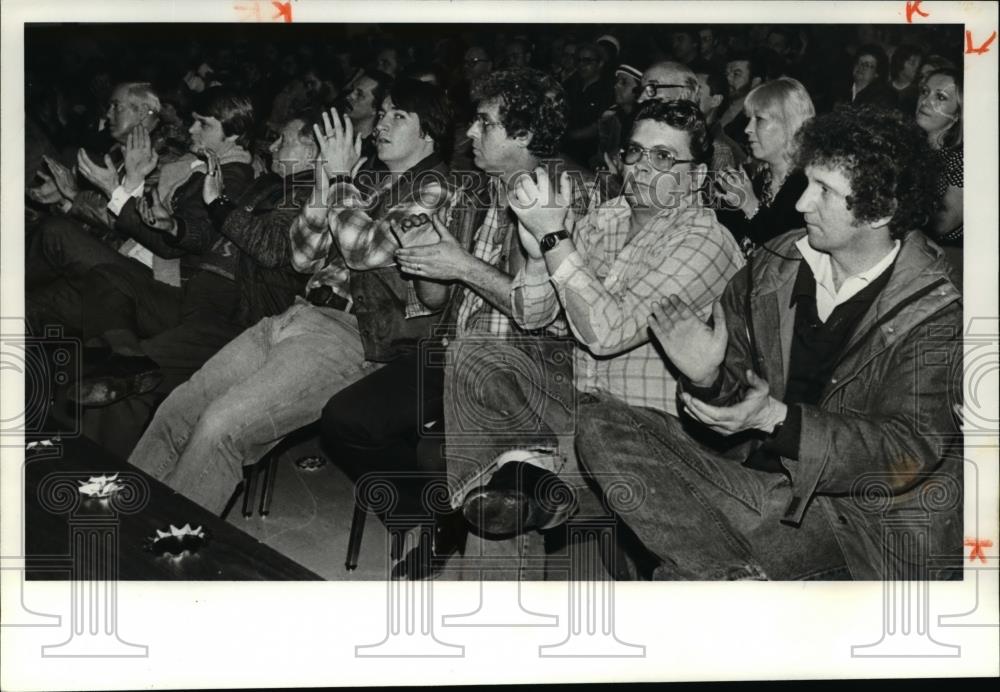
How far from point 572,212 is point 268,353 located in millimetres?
1492

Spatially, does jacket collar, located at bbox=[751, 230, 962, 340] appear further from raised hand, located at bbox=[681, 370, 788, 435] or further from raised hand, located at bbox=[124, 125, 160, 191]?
raised hand, located at bbox=[124, 125, 160, 191]

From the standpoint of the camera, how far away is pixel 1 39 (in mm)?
5328

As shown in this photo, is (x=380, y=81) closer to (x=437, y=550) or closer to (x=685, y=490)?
Answer: (x=437, y=550)

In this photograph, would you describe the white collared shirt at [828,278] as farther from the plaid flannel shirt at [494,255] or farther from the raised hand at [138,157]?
the raised hand at [138,157]

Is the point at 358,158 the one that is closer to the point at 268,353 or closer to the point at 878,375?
the point at 268,353

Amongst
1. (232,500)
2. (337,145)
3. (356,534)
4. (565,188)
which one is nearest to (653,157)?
(565,188)

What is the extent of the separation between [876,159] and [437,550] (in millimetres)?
2614

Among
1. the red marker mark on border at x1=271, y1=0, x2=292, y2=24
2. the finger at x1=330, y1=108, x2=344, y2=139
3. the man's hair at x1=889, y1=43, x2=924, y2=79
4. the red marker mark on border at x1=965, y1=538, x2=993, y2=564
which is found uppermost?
the red marker mark on border at x1=271, y1=0, x2=292, y2=24

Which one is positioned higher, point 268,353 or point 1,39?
point 1,39

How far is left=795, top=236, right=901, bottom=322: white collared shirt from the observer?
5.30 metres

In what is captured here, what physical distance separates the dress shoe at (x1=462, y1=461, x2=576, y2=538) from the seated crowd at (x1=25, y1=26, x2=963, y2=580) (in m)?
0.01

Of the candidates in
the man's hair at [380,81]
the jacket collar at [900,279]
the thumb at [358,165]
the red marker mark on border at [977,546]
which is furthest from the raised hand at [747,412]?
the man's hair at [380,81]

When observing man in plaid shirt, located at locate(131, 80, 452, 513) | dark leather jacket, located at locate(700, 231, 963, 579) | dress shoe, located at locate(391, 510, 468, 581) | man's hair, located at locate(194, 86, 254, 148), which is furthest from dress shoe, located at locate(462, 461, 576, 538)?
man's hair, located at locate(194, 86, 254, 148)

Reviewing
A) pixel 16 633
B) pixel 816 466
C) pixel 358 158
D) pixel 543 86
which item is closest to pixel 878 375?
pixel 816 466
